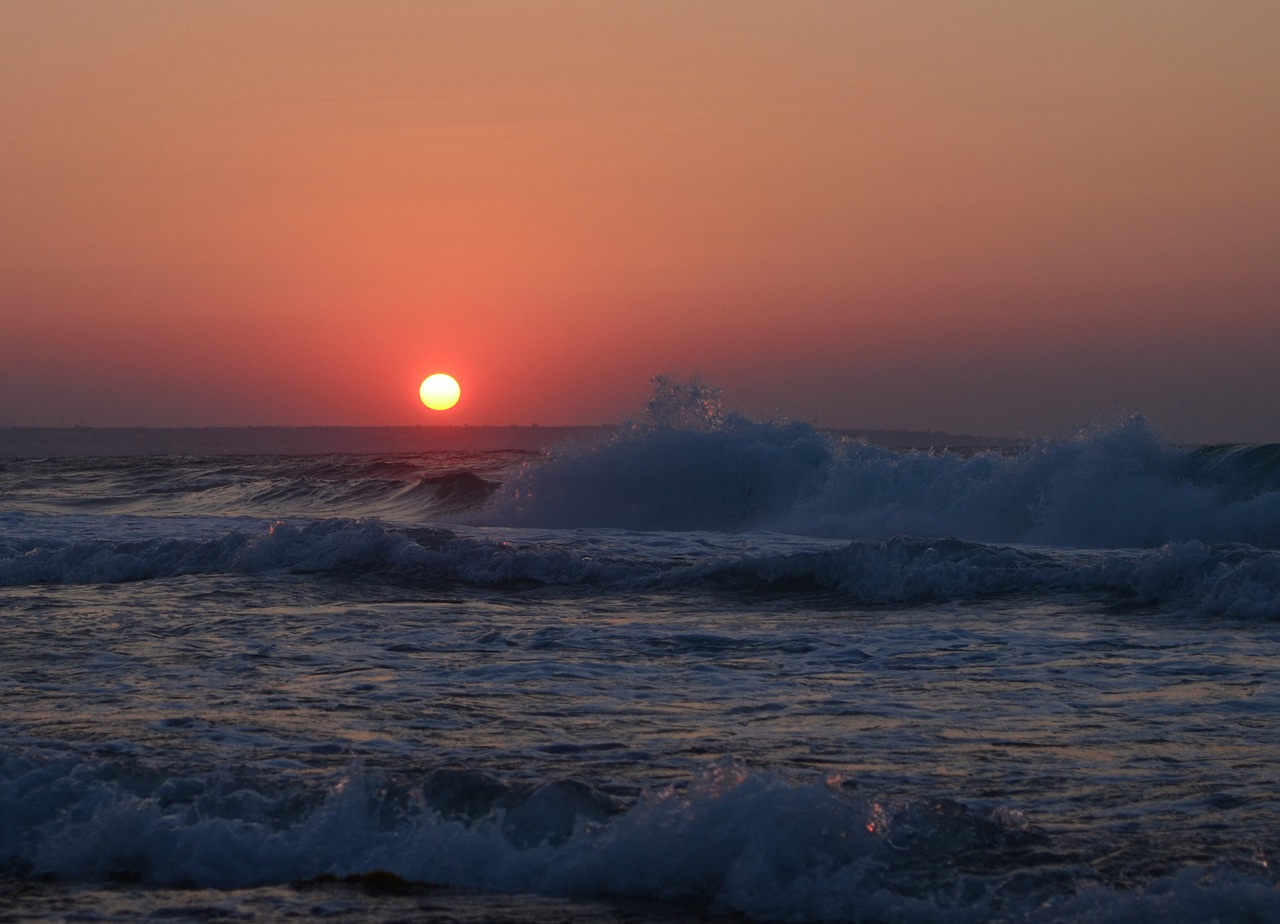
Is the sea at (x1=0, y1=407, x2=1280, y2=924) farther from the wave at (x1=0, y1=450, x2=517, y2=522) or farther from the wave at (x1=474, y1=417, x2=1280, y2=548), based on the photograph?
the wave at (x1=0, y1=450, x2=517, y2=522)

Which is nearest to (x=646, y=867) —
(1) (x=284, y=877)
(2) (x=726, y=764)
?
(2) (x=726, y=764)

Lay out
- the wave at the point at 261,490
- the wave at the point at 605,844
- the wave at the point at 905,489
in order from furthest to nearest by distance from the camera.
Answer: the wave at the point at 261,490
the wave at the point at 905,489
the wave at the point at 605,844

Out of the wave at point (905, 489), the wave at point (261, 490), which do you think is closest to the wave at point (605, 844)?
the wave at point (905, 489)

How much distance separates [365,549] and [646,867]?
444 inches

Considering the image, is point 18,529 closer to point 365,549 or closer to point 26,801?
point 365,549

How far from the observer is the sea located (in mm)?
4531

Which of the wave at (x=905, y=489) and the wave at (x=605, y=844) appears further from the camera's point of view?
the wave at (x=905, y=489)

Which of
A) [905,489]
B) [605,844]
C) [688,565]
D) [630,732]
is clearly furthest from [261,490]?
[605,844]

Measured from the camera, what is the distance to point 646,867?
464cm

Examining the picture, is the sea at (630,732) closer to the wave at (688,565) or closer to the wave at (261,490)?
the wave at (688,565)

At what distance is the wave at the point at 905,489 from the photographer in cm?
1988

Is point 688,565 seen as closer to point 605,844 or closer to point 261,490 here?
point 605,844

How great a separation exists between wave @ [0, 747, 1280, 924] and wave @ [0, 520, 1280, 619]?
7002 millimetres

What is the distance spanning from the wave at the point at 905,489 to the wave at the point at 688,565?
16.5 ft
